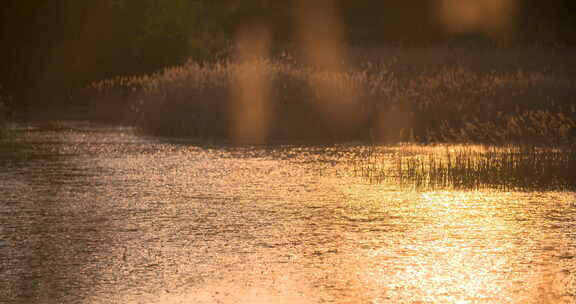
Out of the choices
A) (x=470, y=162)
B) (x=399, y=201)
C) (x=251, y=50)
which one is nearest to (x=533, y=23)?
Result: (x=251, y=50)

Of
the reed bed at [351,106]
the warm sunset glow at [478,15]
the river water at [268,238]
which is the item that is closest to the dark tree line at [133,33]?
the warm sunset glow at [478,15]

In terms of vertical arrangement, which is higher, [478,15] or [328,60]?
[478,15]

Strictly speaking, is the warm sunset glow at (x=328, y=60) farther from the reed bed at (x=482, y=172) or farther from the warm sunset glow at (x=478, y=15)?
the reed bed at (x=482, y=172)

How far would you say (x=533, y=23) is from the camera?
128ft

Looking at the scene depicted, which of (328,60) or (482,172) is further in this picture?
(328,60)

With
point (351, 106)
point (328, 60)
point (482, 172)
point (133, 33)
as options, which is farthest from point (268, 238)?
point (133, 33)

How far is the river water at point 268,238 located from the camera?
570cm

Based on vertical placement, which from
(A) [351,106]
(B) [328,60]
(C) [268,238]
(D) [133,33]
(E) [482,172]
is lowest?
(C) [268,238]

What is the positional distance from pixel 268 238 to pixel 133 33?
1292 inches

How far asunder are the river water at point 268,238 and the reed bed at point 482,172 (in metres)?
0.46

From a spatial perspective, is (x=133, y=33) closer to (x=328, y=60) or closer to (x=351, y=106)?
(x=328, y=60)

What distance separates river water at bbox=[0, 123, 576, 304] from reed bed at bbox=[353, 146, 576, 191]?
46 centimetres

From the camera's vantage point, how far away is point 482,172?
11.5m

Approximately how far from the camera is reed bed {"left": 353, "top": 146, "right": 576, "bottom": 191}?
35.5 feet
